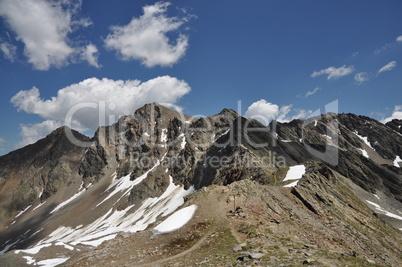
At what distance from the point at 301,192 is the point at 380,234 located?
16.8m

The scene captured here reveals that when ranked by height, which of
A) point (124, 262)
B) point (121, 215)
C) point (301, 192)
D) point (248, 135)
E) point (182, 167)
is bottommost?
point (121, 215)

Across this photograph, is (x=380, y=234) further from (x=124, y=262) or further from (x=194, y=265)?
(x=124, y=262)

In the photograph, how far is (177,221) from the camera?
31.3 meters

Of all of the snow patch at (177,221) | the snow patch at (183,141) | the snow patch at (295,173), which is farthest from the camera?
the snow patch at (183,141)

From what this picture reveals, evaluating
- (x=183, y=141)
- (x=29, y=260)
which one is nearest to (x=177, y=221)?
(x=29, y=260)

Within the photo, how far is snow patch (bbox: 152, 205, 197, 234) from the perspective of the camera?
29734 mm

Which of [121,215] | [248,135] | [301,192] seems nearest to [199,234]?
[301,192]

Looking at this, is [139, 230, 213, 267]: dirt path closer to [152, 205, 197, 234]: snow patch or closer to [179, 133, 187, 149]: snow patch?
[152, 205, 197, 234]: snow patch

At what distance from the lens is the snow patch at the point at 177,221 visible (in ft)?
97.6

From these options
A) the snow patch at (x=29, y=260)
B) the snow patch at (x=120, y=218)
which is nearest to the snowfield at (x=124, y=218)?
the snow patch at (x=120, y=218)

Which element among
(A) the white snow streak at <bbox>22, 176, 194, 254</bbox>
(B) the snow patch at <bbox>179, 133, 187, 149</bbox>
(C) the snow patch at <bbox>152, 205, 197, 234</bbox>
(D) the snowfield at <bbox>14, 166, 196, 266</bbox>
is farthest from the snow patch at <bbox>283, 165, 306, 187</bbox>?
(B) the snow patch at <bbox>179, 133, 187, 149</bbox>

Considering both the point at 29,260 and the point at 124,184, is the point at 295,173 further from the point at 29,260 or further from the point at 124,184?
the point at 124,184

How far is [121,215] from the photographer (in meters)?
145

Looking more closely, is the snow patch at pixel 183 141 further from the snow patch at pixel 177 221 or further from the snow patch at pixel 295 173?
Answer: the snow patch at pixel 177 221
